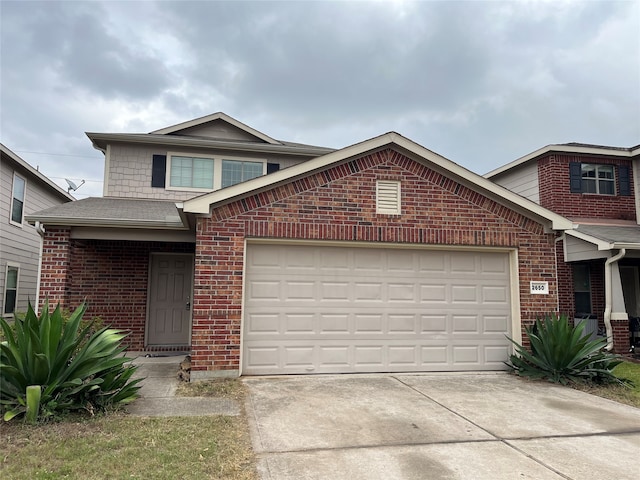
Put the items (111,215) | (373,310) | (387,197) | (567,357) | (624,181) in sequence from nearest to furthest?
(567,357) < (373,310) < (387,197) < (111,215) < (624,181)

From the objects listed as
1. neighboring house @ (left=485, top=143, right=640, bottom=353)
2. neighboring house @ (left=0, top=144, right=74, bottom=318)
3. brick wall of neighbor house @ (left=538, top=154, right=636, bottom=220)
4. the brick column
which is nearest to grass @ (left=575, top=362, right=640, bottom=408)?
neighboring house @ (left=485, top=143, right=640, bottom=353)

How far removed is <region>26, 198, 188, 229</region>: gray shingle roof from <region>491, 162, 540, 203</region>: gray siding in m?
11.5

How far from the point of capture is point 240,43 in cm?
1633

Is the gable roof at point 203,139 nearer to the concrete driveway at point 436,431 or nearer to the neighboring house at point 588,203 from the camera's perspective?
the concrete driveway at point 436,431

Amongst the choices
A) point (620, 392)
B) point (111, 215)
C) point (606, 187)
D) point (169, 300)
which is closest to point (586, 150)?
point (606, 187)

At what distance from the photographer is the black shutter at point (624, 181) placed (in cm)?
1424

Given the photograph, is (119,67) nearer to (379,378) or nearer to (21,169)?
(21,169)

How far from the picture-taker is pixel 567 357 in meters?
7.53

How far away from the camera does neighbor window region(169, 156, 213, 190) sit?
12.0 metres

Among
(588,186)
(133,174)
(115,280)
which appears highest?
(588,186)

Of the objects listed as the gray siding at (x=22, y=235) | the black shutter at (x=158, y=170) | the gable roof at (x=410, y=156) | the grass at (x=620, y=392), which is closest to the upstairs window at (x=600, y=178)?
the gable roof at (x=410, y=156)

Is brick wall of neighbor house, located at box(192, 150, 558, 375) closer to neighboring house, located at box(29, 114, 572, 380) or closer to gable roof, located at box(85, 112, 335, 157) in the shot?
neighboring house, located at box(29, 114, 572, 380)

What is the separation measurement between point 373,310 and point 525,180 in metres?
9.94

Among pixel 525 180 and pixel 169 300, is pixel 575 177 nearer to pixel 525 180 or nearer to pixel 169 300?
pixel 525 180
